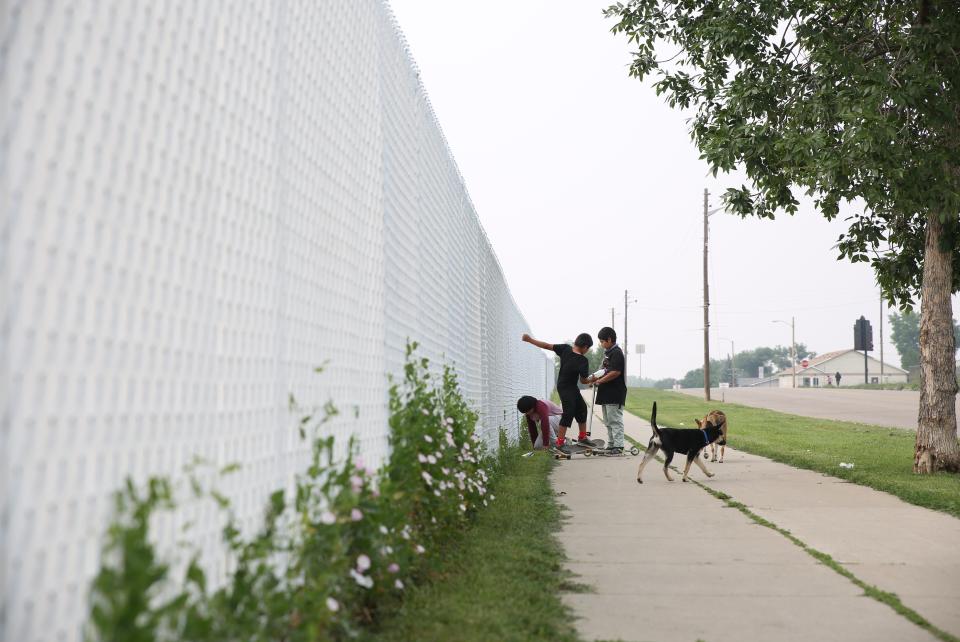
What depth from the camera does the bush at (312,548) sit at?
208 centimetres

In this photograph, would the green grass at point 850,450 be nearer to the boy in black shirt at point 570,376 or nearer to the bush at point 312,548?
the boy in black shirt at point 570,376

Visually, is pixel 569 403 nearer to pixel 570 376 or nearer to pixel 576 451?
pixel 570 376

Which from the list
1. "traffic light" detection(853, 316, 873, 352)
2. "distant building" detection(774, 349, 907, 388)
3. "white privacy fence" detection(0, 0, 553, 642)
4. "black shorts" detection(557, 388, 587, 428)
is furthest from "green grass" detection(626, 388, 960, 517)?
"distant building" detection(774, 349, 907, 388)

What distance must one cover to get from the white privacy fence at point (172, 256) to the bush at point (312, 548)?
0.10 meters

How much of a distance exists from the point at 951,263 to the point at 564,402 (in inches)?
223

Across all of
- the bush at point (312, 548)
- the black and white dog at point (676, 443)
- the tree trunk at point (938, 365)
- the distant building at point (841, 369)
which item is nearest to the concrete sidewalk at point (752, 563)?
the black and white dog at point (676, 443)

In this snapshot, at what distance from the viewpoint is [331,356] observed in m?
4.39

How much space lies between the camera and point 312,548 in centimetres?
343

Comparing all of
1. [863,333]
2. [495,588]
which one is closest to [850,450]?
[495,588]

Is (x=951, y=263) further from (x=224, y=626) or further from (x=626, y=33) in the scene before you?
(x=224, y=626)

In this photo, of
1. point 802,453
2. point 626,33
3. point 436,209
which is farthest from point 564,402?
point 436,209

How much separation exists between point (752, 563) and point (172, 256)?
4733mm

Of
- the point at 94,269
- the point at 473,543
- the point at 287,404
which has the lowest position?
the point at 473,543

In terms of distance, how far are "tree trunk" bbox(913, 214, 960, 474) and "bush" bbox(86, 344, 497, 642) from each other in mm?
7398
